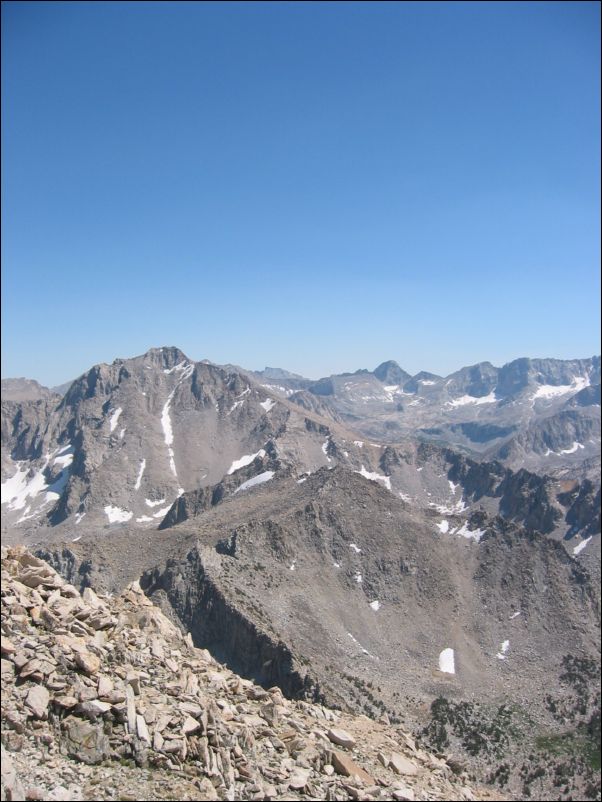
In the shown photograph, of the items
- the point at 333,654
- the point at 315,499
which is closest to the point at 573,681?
the point at 333,654

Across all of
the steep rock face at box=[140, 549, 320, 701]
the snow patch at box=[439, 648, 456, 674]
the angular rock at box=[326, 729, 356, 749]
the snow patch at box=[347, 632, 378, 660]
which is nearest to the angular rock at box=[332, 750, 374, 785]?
the angular rock at box=[326, 729, 356, 749]

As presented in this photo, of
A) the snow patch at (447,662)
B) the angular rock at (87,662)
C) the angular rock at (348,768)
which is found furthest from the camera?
the snow patch at (447,662)

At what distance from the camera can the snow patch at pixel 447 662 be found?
124m

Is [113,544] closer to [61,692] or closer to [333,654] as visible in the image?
[333,654]

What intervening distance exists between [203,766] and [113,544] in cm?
13351

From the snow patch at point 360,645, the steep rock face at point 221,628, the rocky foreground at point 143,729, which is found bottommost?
the snow patch at point 360,645

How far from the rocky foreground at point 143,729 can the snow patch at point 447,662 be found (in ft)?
332

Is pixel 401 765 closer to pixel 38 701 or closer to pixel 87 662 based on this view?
pixel 87 662

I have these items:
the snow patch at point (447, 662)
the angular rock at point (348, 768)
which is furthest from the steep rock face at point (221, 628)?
the angular rock at point (348, 768)

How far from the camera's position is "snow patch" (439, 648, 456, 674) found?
12449 centimetres

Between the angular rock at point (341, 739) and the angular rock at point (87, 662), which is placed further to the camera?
the angular rock at point (341, 739)

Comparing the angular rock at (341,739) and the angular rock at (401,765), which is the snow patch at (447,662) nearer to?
the angular rock at (401,765)

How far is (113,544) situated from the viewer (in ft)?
480

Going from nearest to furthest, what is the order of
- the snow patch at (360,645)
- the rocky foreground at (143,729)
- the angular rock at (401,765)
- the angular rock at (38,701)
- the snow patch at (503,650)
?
the rocky foreground at (143,729)
the angular rock at (38,701)
the angular rock at (401,765)
the snow patch at (360,645)
the snow patch at (503,650)
